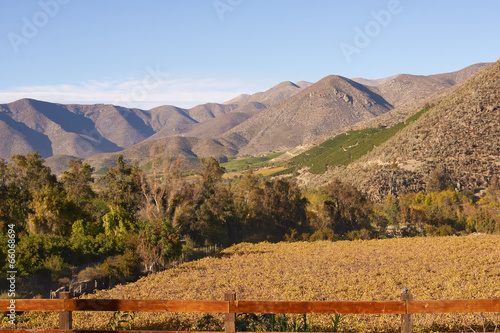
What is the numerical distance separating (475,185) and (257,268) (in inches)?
2078

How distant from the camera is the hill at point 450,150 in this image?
6431 centimetres

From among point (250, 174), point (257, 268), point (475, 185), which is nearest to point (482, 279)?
point (257, 268)

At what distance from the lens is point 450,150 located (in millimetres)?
67812

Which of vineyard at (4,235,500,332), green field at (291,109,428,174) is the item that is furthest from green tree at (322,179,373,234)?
green field at (291,109,428,174)

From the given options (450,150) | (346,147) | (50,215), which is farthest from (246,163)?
(50,215)

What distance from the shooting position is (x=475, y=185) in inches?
2468

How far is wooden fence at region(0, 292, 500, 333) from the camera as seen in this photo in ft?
19.2

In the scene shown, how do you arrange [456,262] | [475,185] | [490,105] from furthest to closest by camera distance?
1. [490,105]
2. [475,185]
3. [456,262]

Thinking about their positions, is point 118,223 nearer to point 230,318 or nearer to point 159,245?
point 159,245

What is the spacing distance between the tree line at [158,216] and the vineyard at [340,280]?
5717mm

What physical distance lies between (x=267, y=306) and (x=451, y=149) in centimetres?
7060

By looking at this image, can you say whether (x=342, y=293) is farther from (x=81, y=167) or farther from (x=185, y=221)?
(x=81, y=167)

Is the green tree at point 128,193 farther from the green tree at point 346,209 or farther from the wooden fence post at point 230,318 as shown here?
the wooden fence post at point 230,318

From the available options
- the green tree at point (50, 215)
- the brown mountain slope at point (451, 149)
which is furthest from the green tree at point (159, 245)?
the brown mountain slope at point (451, 149)
